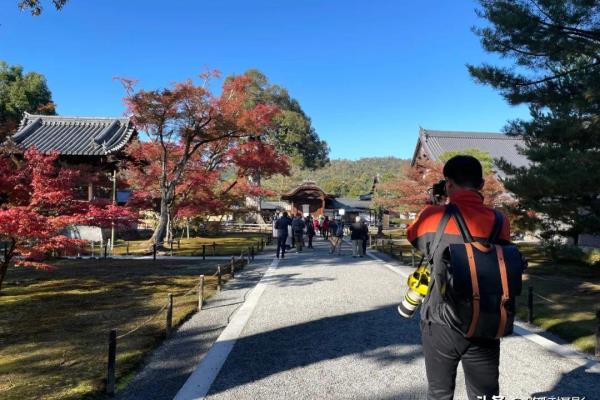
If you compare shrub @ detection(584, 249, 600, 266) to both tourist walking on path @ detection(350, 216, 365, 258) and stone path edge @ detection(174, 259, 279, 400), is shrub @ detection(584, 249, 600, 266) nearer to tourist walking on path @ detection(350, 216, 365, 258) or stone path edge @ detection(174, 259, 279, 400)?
stone path edge @ detection(174, 259, 279, 400)

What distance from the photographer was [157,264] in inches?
513

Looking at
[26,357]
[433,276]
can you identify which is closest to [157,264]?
[26,357]

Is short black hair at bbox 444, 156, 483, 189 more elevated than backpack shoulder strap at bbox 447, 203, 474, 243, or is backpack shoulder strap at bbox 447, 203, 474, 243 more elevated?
short black hair at bbox 444, 156, 483, 189

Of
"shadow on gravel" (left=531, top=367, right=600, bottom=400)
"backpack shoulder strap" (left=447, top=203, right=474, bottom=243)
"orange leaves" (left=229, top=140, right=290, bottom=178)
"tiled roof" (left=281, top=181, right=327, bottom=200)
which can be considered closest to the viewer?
"backpack shoulder strap" (left=447, top=203, right=474, bottom=243)

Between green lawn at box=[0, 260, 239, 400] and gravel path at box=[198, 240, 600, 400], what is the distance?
1204mm

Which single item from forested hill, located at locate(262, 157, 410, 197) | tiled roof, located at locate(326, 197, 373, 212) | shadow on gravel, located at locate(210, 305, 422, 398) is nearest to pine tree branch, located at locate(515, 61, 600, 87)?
shadow on gravel, located at locate(210, 305, 422, 398)

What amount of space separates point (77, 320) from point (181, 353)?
8.10 ft

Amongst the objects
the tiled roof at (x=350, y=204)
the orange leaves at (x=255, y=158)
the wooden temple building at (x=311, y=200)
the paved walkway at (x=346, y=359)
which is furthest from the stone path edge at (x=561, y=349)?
the tiled roof at (x=350, y=204)

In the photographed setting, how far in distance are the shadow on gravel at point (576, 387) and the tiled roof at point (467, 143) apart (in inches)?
1179

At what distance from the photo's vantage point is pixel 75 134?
18250 millimetres

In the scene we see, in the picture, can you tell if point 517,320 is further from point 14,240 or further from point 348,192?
point 348,192

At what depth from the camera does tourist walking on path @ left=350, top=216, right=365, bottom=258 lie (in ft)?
48.8

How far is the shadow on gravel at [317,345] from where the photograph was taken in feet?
14.3

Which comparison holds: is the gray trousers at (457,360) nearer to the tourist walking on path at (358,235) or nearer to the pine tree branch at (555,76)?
the pine tree branch at (555,76)
